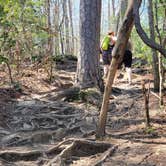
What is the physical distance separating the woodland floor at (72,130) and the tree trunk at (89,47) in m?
0.65

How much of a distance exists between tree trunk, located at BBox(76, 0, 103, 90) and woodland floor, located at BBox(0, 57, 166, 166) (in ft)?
2.13

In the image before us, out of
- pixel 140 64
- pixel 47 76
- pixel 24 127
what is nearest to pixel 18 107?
pixel 24 127

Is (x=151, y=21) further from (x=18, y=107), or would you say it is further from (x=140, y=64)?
(x=140, y=64)

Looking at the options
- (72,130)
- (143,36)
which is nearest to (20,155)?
(72,130)

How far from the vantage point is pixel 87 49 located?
1096cm

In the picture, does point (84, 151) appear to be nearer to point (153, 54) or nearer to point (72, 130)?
point (72, 130)

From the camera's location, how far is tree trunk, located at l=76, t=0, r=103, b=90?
10883mm

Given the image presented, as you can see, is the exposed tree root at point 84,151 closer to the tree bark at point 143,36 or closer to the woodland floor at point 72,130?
the woodland floor at point 72,130

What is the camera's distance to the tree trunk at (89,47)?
35.7 ft

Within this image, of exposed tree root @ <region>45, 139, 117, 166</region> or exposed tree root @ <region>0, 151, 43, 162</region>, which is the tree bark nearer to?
exposed tree root @ <region>45, 139, 117, 166</region>

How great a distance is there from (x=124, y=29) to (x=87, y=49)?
4.29 m

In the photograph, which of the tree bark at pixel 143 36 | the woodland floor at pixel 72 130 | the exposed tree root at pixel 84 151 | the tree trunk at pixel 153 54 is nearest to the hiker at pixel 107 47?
the woodland floor at pixel 72 130

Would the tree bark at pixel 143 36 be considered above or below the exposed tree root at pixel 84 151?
above

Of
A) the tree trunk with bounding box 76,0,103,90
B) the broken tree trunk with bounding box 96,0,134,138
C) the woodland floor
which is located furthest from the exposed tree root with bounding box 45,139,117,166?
the tree trunk with bounding box 76,0,103,90
